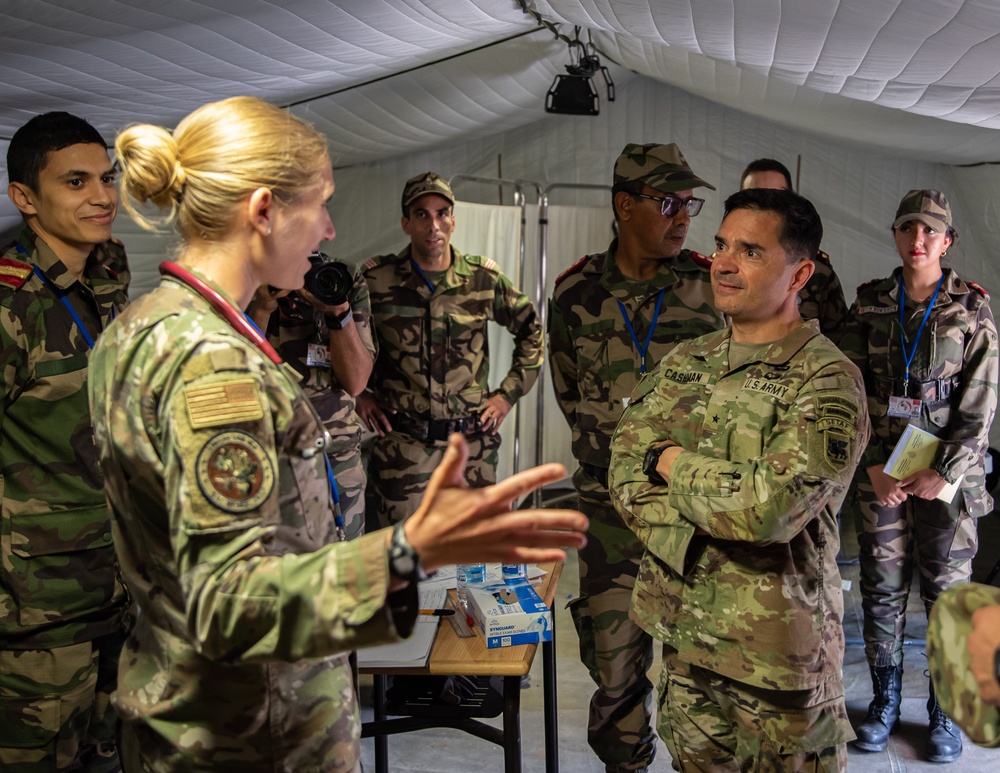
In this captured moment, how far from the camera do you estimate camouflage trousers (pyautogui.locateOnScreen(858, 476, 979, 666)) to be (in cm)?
318

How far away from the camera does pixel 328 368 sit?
119 inches

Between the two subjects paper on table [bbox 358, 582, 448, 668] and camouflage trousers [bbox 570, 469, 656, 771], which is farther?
camouflage trousers [bbox 570, 469, 656, 771]

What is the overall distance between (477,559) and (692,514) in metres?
0.90

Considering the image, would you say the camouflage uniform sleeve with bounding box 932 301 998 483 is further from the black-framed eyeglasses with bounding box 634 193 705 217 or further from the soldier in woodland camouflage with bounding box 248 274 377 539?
the soldier in woodland camouflage with bounding box 248 274 377 539

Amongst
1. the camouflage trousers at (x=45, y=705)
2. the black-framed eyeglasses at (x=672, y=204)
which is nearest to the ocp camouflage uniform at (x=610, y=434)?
the black-framed eyeglasses at (x=672, y=204)

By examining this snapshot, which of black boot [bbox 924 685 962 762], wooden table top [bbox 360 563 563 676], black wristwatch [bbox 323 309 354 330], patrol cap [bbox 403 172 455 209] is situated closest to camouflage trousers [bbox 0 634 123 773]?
wooden table top [bbox 360 563 563 676]

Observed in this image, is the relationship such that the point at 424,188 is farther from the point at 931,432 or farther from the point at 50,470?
the point at 931,432

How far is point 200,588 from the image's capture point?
101 centimetres

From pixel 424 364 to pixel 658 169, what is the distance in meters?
1.23

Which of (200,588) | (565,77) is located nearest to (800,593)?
(200,588)

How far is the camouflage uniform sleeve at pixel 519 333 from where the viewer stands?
3695 mm

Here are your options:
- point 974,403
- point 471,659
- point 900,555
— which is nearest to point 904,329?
point 974,403

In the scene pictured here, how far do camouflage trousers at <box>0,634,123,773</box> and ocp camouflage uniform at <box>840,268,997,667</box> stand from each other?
254 cm

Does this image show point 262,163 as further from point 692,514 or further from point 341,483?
point 341,483
